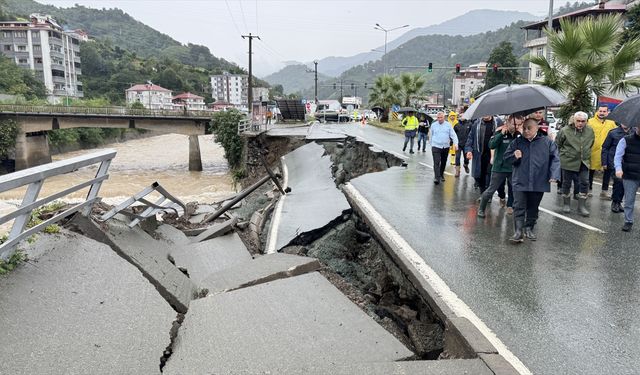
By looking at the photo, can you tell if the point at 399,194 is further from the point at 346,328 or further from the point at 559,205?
the point at 346,328

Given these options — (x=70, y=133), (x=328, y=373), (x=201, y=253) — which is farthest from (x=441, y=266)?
(x=70, y=133)

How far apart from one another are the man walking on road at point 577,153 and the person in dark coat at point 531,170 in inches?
91.0

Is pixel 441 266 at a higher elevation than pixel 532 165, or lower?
lower

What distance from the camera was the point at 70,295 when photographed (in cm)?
363

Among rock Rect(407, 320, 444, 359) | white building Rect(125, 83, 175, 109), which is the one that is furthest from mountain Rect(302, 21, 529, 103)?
rock Rect(407, 320, 444, 359)

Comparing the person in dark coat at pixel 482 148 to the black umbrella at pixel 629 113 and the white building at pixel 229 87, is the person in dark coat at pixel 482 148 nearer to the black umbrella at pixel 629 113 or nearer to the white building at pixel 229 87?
the black umbrella at pixel 629 113

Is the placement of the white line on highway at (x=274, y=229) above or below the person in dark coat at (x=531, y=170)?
below

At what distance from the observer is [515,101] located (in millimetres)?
6434

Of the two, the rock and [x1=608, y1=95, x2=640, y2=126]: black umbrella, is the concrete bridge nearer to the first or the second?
[x1=608, y1=95, x2=640, y2=126]: black umbrella

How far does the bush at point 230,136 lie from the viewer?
3591 centimetres

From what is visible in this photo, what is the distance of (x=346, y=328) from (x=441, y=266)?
182 cm

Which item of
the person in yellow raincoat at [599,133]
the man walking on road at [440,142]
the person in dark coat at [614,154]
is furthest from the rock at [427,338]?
the man walking on road at [440,142]

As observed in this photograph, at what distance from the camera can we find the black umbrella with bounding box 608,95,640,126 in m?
6.10

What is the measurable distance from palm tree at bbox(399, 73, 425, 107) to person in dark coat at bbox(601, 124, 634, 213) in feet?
113
